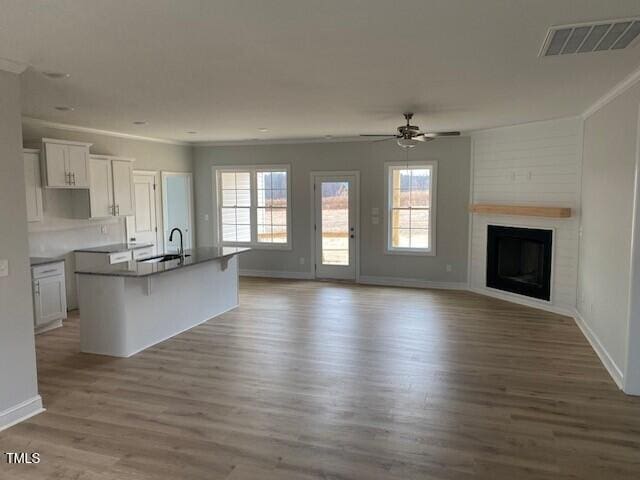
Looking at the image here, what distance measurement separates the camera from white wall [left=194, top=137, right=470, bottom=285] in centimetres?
809

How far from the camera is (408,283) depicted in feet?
28.0

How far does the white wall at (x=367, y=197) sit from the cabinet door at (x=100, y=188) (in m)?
2.83

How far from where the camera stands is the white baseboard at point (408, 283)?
8258 mm

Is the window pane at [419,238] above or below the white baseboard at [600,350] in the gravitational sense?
above

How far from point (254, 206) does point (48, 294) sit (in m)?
4.37

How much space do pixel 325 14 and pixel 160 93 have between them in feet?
8.41

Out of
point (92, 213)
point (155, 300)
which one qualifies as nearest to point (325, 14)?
point (155, 300)

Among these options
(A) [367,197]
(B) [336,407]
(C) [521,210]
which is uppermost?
(A) [367,197]

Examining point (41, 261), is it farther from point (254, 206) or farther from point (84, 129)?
point (254, 206)

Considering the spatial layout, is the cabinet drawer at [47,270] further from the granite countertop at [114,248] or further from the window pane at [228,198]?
the window pane at [228,198]

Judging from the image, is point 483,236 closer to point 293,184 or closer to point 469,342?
point 469,342

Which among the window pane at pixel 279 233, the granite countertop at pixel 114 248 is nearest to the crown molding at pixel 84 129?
the granite countertop at pixel 114 248

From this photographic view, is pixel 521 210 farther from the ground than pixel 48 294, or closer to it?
farther from the ground

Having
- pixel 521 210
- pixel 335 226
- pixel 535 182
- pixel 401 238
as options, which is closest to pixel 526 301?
pixel 521 210
